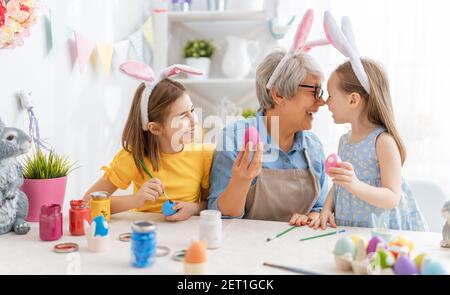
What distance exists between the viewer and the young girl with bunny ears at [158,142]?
159 cm

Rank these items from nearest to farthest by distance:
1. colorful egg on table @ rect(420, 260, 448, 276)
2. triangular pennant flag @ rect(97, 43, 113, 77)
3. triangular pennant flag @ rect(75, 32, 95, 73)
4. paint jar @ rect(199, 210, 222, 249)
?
colorful egg on table @ rect(420, 260, 448, 276), paint jar @ rect(199, 210, 222, 249), triangular pennant flag @ rect(75, 32, 95, 73), triangular pennant flag @ rect(97, 43, 113, 77)

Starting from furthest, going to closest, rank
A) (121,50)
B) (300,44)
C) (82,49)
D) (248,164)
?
(121,50) → (82,49) → (300,44) → (248,164)

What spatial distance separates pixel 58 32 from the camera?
183cm

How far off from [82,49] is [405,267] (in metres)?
1.58

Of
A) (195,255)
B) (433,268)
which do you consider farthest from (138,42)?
(433,268)

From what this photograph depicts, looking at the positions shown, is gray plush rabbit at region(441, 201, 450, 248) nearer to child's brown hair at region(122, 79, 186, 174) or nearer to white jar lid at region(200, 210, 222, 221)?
white jar lid at region(200, 210, 222, 221)

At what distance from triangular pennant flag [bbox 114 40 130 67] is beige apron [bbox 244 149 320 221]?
109 cm

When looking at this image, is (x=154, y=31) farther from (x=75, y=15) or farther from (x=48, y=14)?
(x=48, y=14)

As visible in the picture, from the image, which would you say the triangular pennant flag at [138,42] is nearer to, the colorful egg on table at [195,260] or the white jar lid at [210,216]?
the white jar lid at [210,216]

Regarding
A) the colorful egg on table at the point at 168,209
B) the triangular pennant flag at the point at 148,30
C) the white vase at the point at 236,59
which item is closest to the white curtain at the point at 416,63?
the white vase at the point at 236,59

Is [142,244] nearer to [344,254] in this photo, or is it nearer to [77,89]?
[344,254]

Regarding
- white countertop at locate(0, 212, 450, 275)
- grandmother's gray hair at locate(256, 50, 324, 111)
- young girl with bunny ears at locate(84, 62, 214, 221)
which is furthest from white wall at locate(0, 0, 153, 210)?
grandmother's gray hair at locate(256, 50, 324, 111)

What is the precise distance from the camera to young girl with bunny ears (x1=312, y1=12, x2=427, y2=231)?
1413mm

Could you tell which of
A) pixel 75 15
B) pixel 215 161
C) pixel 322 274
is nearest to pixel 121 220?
pixel 215 161
